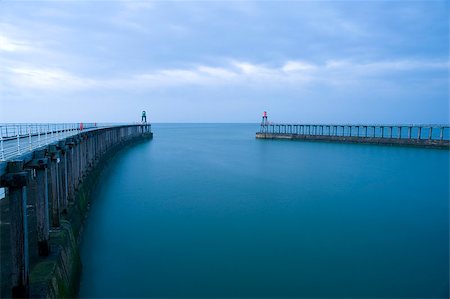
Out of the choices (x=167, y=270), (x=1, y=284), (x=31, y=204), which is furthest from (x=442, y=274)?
(x=31, y=204)

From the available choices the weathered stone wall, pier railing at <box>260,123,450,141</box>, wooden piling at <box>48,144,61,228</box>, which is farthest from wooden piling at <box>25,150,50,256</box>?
pier railing at <box>260,123,450,141</box>

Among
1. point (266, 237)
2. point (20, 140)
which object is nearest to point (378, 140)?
point (266, 237)

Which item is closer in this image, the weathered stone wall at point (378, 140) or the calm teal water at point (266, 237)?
the calm teal water at point (266, 237)

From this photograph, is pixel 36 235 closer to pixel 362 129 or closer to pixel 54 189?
pixel 54 189

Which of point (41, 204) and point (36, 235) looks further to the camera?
point (36, 235)

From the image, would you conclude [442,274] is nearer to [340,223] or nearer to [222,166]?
[340,223]

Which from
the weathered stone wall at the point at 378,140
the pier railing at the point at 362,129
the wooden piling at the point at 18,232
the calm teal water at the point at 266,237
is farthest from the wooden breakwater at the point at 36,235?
the pier railing at the point at 362,129

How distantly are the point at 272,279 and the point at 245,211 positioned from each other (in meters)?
6.10

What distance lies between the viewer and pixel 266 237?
1100cm

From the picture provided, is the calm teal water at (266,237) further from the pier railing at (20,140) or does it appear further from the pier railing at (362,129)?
the pier railing at (362,129)

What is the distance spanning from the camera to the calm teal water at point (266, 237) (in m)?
8.02

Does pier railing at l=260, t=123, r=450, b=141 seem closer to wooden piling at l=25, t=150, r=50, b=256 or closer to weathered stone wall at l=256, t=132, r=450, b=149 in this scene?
weathered stone wall at l=256, t=132, r=450, b=149

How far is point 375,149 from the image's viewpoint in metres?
40.2

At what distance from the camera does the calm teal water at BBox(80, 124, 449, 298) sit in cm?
802
